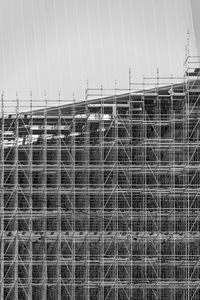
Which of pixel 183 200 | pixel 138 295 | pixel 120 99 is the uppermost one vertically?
pixel 120 99

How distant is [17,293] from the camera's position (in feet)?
103

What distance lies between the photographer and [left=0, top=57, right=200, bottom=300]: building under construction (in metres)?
31.5

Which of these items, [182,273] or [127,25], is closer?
[182,273]

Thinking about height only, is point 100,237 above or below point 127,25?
below

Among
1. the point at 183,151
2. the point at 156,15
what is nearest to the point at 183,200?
the point at 183,151

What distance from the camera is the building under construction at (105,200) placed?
31500 millimetres

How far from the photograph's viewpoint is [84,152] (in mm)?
32250

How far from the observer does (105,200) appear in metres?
32.0

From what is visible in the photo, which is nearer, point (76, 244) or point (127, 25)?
point (76, 244)

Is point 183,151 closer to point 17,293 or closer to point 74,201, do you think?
point 74,201

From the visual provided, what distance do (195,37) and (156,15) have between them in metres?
1.24

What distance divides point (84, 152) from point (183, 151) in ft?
8.08

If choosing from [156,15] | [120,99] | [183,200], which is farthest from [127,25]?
[183,200]

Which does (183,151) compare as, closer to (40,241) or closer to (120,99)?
(120,99)
